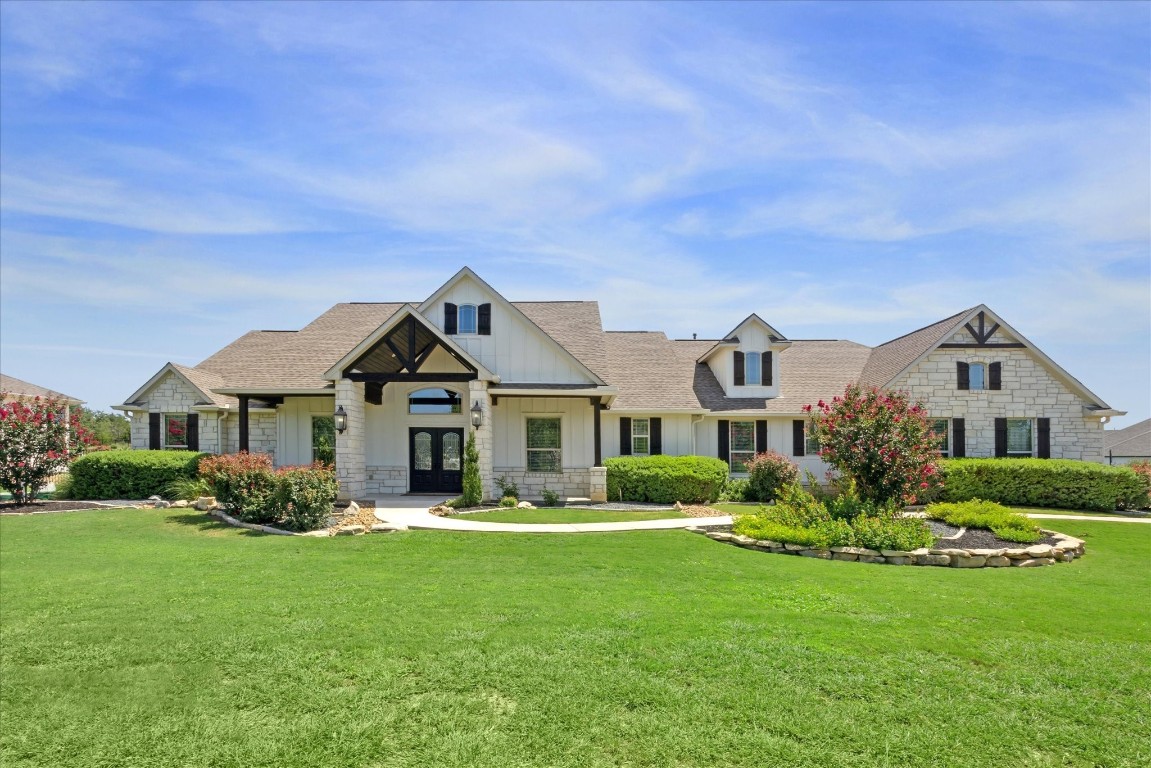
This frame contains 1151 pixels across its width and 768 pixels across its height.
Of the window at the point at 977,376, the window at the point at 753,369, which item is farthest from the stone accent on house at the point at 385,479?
the window at the point at 977,376

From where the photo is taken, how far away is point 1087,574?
10570mm

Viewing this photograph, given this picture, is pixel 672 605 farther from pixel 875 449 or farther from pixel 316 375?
pixel 316 375

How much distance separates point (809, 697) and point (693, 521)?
33.4 feet

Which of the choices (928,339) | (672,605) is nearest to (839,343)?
(928,339)

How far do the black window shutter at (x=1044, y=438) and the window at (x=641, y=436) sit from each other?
12811 millimetres

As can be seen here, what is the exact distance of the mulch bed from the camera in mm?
17314

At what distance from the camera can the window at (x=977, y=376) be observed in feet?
75.3

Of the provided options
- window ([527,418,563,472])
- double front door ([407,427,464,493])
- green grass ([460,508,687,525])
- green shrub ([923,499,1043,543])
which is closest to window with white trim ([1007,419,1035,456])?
green shrub ([923,499,1043,543])

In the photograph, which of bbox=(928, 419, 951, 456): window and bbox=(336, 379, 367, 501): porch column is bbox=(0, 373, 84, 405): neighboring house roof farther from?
bbox=(928, 419, 951, 456): window

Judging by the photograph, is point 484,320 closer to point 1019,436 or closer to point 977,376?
point 977,376

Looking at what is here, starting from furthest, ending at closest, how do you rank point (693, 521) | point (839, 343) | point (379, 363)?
point (839, 343)
point (379, 363)
point (693, 521)

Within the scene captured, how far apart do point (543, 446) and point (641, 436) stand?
3.67 metres

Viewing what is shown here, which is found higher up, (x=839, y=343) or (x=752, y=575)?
(x=839, y=343)

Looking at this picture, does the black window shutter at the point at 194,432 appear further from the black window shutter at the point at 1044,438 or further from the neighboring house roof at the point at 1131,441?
the neighboring house roof at the point at 1131,441
